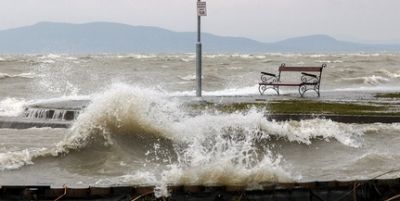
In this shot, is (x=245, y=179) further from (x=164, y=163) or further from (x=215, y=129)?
(x=215, y=129)

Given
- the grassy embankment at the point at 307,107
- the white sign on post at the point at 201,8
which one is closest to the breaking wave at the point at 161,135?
the grassy embankment at the point at 307,107

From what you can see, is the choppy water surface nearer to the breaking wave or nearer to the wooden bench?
the breaking wave

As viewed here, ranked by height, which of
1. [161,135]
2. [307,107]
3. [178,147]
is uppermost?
[307,107]

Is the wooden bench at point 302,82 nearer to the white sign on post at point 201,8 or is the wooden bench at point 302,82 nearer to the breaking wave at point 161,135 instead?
the white sign on post at point 201,8

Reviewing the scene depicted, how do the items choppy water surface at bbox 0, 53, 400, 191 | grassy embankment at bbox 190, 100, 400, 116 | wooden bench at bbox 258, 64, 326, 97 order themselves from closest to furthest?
choppy water surface at bbox 0, 53, 400, 191 → grassy embankment at bbox 190, 100, 400, 116 → wooden bench at bbox 258, 64, 326, 97

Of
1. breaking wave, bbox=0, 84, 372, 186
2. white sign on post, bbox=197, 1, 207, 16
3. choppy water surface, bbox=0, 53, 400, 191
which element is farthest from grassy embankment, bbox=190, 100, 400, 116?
white sign on post, bbox=197, 1, 207, 16

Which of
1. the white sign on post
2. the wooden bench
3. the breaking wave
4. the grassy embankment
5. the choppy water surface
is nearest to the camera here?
the choppy water surface

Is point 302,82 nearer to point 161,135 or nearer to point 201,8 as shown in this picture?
point 201,8

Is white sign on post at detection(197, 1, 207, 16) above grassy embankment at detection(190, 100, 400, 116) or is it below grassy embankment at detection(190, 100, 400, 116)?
above

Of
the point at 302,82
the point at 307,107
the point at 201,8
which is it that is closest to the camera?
the point at 307,107

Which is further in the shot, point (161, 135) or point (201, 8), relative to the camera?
point (201, 8)

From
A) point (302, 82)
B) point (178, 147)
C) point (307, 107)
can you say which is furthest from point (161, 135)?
point (302, 82)

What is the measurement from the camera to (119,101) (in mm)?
15359

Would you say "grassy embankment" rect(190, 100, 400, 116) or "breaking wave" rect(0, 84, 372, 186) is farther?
"grassy embankment" rect(190, 100, 400, 116)
